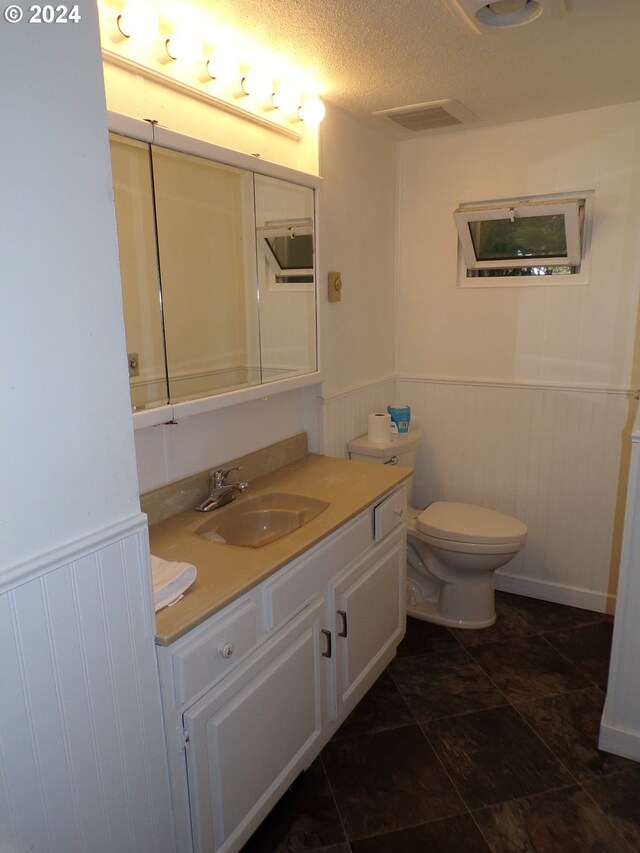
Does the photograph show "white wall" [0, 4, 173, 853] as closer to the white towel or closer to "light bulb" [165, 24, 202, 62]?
the white towel

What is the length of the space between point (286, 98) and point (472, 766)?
2.34 meters

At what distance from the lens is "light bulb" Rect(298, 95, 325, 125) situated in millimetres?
2168

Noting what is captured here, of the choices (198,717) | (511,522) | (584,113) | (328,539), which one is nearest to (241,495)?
(328,539)

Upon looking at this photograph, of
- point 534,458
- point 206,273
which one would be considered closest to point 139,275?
point 206,273

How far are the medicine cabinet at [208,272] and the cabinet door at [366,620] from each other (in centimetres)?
71

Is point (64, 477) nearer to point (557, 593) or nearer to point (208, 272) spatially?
point (208, 272)

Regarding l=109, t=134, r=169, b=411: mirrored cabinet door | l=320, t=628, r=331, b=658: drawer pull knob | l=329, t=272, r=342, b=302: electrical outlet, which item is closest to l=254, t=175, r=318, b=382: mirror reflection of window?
l=329, t=272, r=342, b=302: electrical outlet

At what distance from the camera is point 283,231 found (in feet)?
7.11

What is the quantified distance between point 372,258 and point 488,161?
0.69 m

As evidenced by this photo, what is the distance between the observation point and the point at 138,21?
59.4 inches

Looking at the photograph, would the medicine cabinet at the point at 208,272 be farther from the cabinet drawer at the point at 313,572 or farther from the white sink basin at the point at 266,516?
the cabinet drawer at the point at 313,572

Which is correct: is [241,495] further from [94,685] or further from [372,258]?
[372,258]

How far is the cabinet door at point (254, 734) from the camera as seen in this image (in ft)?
4.54

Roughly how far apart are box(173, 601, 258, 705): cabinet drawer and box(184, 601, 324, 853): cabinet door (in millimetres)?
43
